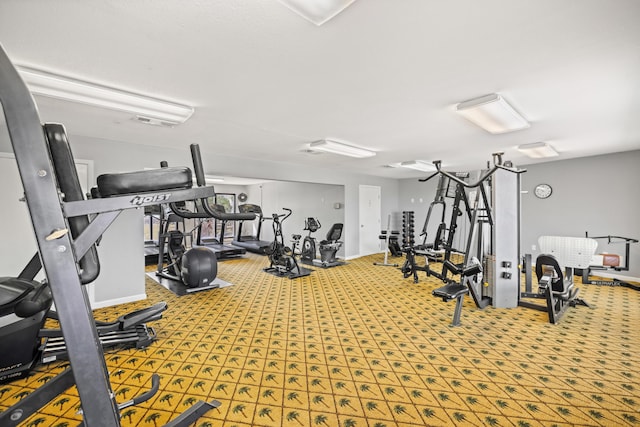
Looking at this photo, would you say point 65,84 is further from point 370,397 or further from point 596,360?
point 596,360

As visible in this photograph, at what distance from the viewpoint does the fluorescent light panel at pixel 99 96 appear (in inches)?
84.4

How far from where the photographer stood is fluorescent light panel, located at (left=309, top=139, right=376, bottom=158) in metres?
4.35

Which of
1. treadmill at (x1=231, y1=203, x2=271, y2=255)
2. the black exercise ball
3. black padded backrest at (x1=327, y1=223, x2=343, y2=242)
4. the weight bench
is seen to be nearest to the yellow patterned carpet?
the weight bench

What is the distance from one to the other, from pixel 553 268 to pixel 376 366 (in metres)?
3.18

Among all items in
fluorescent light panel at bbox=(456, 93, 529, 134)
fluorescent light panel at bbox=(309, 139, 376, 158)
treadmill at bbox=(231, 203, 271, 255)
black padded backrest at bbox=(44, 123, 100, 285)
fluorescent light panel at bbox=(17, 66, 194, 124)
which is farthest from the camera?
treadmill at bbox=(231, 203, 271, 255)

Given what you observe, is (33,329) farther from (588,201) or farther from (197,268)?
(588,201)

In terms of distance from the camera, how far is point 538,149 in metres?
4.83

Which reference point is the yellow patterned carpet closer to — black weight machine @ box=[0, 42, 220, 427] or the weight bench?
the weight bench

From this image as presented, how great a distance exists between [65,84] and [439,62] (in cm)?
283

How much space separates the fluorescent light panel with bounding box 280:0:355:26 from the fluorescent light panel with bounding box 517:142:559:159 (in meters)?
4.55

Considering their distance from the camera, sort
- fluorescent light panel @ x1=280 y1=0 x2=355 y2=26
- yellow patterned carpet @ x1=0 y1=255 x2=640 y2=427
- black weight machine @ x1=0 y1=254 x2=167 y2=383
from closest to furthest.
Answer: fluorescent light panel @ x1=280 y1=0 x2=355 y2=26 → black weight machine @ x1=0 y1=254 x2=167 y2=383 → yellow patterned carpet @ x1=0 y1=255 x2=640 y2=427

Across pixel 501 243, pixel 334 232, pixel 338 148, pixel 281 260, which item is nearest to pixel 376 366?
pixel 501 243

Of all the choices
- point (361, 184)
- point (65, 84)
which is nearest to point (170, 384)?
point (65, 84)

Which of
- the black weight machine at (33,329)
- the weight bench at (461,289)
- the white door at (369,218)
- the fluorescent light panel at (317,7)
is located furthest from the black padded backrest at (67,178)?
the white door at (369,218)
